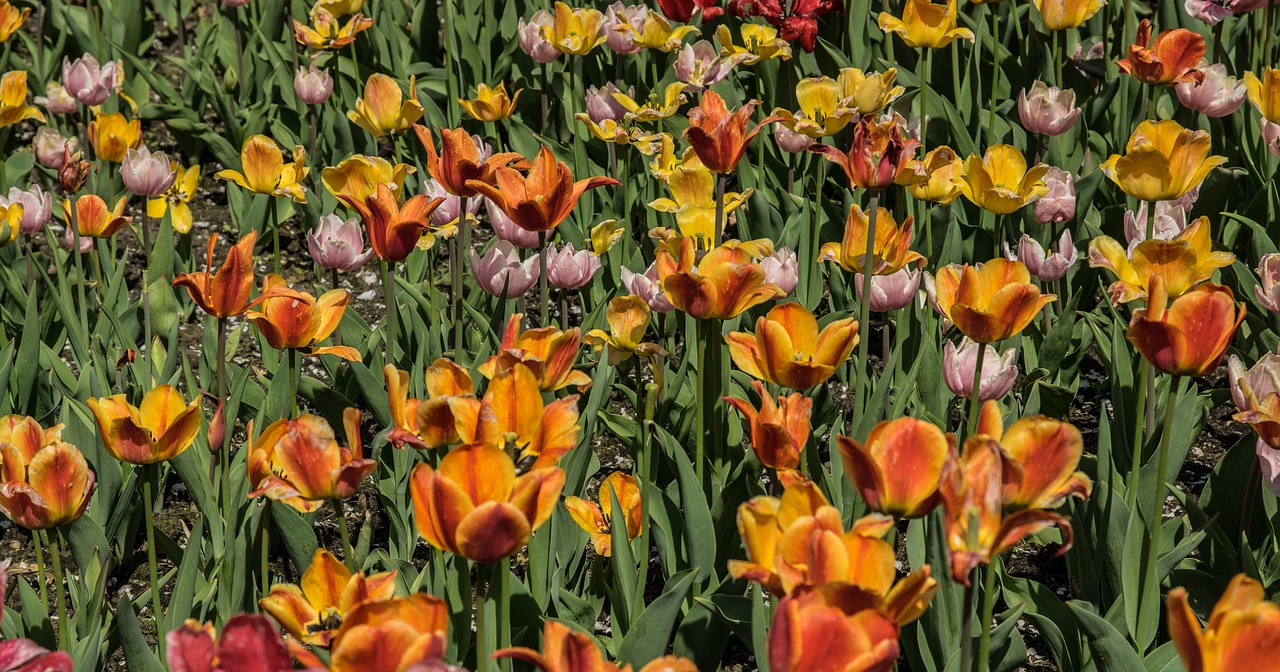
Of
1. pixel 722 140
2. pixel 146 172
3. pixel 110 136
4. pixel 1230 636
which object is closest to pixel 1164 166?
pixel 722 140

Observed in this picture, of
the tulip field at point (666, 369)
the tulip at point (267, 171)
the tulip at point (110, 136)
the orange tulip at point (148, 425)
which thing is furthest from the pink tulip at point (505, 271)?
the tulip at point (110, 136)

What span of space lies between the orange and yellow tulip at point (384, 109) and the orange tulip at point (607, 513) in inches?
45.6

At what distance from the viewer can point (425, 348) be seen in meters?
2.51

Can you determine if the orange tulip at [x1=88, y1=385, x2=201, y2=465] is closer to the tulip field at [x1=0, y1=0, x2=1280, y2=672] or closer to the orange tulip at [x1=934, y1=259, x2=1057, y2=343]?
the tulip field at [x1=0, y1=0, x2=1280, y2=672]

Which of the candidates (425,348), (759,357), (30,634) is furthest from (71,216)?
(759,357)

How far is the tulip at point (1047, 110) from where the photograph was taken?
2803 millimetres

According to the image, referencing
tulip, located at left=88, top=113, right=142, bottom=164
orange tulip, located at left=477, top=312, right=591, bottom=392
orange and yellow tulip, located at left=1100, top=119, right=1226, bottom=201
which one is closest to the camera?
orange tulip, located at left=477, top=312, right=591, bottom=392

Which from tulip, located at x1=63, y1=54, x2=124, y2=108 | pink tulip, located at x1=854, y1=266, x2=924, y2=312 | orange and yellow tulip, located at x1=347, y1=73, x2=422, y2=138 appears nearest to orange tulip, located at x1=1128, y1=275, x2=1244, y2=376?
pink tulip, located at x1=854, y1=266, x2=924, y2=312

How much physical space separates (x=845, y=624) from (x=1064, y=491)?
30 centimetres

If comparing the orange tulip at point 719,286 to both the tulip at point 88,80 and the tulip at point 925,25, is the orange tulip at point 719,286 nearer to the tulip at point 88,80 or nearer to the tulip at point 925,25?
the tulip at point 925,25

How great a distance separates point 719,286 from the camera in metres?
1.70

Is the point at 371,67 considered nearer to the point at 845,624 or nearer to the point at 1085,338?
the point at 1085,338

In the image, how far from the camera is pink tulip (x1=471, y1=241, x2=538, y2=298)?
2.42 meters

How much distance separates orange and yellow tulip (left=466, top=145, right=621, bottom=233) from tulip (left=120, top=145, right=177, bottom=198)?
1.15 metres
